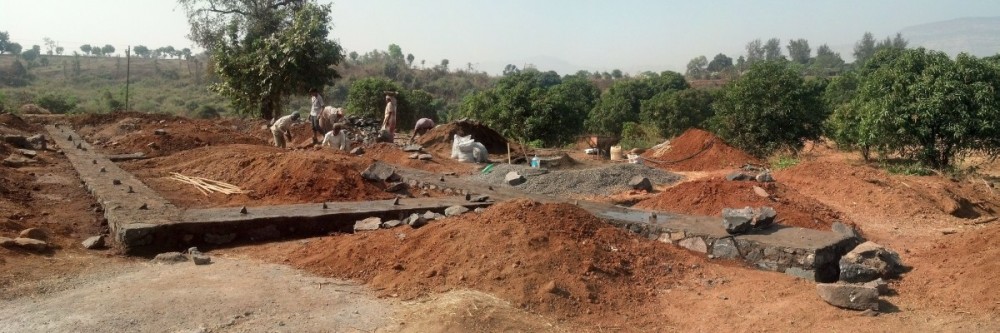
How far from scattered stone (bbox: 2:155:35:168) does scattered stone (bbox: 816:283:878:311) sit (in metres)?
12.7

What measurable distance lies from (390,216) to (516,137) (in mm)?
13724

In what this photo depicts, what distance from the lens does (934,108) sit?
11.9 metres

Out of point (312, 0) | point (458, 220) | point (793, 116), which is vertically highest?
point (312, 0)

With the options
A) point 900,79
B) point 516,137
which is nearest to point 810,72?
point 516,137

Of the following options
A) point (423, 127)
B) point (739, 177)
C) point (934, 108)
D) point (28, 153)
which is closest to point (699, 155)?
point (934, 108)

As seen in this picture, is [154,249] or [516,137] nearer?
[154,249]

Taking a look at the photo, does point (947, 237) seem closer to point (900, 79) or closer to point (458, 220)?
point (458, 220)

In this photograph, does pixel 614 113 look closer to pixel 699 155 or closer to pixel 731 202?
pixel 699 155

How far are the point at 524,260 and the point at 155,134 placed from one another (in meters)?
13.8

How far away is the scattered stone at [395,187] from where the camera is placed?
33.5 ft

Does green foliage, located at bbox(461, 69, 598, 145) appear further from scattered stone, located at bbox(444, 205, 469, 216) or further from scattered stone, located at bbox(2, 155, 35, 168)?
scattered stone, located at bbox(444, 205, 469, 216)

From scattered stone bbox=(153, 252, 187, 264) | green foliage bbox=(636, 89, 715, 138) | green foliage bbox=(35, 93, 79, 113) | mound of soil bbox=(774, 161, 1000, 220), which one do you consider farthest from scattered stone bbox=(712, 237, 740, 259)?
green foliage bbox=(35, 93, 79, 113)

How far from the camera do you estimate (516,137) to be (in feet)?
71.3

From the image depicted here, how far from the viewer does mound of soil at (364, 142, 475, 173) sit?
13.4m
